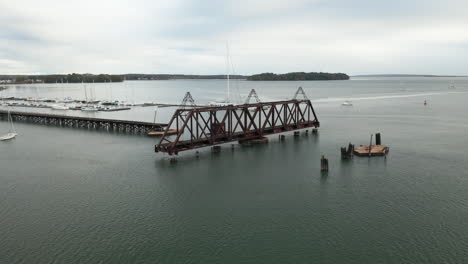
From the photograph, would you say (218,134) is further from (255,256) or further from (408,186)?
(255,256)

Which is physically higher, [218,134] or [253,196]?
[218,134]

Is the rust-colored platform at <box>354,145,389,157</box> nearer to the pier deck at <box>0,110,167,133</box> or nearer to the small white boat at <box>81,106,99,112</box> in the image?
the pier deck at <box>0,110,167,133</box>

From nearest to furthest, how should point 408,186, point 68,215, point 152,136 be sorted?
point 68,215
point 408,186
point 152,136

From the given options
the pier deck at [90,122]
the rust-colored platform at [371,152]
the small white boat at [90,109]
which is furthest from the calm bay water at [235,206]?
the small white boat at [90,109]

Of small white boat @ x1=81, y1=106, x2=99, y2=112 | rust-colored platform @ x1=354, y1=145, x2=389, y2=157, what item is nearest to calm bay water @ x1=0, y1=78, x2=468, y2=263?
rust-colored platform @ x1=354, y1=145, x2=389, y2=157

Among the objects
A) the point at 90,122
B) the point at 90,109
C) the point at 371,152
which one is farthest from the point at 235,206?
the point at 90,109

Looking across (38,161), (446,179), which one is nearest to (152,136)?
(38,161)
